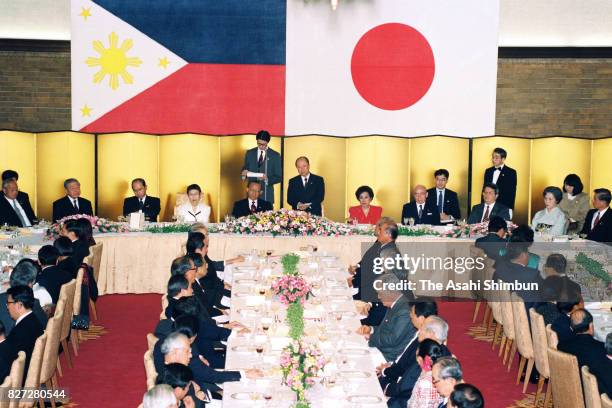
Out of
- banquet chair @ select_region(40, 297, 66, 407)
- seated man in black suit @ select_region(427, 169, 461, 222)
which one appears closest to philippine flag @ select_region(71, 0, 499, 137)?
seated man in black suit @ select_region(427, 169, 461, 222)

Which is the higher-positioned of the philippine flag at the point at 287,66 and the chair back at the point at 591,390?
the philippine flag at the point at 287,66

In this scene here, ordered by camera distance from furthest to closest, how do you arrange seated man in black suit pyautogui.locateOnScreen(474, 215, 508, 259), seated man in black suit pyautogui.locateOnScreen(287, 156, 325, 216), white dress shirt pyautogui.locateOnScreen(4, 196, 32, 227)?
1. seated man in black suit pyautogui.locateOnScreen(287, 156, 325, 216)
2. white dress shirt pyautogui.locateOnScreen(4, 196, 32, 227)
3. seated man in black suit pyautogui.locateOnScreen(474, 215, 508, 259)

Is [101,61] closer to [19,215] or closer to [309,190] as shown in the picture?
[19,215]

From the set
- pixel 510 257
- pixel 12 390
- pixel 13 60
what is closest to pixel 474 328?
pixel 510 257

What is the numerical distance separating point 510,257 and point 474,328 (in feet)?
5.23

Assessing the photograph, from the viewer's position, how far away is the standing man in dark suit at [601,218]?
35.3 feet

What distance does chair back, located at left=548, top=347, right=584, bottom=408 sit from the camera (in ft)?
18.9

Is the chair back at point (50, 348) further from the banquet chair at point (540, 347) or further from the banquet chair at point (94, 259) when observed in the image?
the banquet chair at point (540, 347)

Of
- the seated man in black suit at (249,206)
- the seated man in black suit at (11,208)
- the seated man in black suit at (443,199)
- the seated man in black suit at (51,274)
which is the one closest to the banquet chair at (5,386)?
the seated man in black suit at (51,274)

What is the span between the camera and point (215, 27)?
13.8 metres

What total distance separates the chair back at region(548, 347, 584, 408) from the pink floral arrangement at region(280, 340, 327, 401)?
5.35 ft

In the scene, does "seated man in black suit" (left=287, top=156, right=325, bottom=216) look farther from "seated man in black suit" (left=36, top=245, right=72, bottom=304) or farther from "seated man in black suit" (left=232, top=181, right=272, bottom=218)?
"seated man in black suit" (left=36, top=245, right=72, bottom=304)

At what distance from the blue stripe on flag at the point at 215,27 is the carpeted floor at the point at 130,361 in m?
4.52

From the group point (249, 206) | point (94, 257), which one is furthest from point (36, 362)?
point (249, 206)
